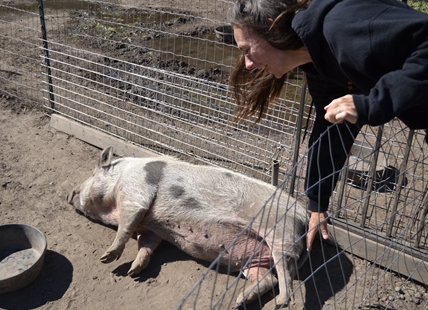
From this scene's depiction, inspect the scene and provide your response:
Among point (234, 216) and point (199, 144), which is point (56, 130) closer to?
point (199, 144)

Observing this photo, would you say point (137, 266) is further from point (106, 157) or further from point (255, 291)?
point (106, 157)

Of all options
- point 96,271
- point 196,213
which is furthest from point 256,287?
point 96,271

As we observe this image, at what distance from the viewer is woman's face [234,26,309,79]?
2.22m

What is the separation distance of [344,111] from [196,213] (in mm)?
2060

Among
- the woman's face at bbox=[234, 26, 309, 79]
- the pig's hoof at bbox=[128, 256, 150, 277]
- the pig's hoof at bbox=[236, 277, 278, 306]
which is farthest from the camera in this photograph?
the pig's hoof at bbox=[128, 256, 150, 277]

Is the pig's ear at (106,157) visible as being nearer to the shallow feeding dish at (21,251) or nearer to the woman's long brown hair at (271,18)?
the shallow feeding dish at (21,251)

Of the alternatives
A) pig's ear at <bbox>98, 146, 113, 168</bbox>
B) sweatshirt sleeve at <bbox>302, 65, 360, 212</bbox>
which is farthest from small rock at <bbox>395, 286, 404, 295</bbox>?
pig's ear at <bbox>98, 146, 113, 168</bbox>

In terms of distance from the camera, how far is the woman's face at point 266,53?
222 centimetres

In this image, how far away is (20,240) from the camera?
12.0 feet

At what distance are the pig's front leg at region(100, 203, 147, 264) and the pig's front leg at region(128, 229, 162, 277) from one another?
106 millimetres

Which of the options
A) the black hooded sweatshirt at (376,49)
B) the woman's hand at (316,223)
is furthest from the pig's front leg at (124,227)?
the black hooded sweatshirt at (376,49)

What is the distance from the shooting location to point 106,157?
4.35 meters

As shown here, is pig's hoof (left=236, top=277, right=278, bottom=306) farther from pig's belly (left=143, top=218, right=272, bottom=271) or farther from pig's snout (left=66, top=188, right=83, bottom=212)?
pig's snout (left=66, top=188, right=83, bottom=212)

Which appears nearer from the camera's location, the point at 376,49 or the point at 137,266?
the point at 376,49
